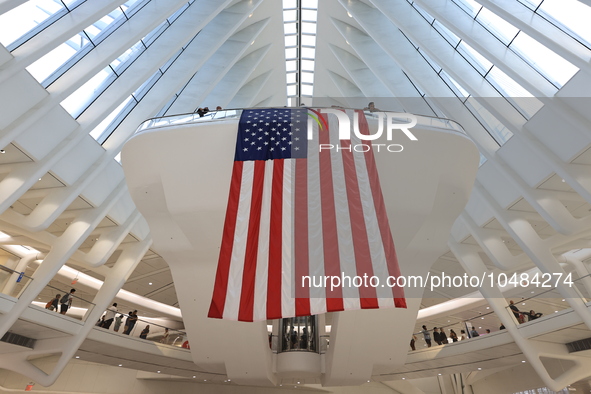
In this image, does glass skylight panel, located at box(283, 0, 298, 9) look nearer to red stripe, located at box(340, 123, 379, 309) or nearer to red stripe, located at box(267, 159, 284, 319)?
red stripe, located at box(340, 123, 379, 309)

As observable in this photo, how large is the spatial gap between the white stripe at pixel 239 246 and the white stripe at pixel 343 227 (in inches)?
68.4

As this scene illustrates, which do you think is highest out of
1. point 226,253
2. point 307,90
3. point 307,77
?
point 307,90

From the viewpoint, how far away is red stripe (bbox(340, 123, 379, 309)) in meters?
6.64

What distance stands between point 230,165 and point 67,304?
8970 millimetres

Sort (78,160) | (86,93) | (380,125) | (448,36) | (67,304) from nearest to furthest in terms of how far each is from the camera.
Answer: (380,125), (86,93), (78,160), (448,36), (67,304)

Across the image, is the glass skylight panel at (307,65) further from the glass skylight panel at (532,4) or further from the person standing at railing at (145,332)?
the person standing at railing at (145,332)

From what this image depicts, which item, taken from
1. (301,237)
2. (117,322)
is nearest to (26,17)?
(301,237)

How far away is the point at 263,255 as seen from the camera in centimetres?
743

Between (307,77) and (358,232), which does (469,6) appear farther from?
(307,77)

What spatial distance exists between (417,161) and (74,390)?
21959mm

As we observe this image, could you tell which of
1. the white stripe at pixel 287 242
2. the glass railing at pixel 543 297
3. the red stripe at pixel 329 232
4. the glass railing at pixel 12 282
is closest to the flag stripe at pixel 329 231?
the red stripe at pixel 329 232

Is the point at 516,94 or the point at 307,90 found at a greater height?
the point at 307,90

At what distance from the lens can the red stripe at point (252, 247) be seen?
668 cm

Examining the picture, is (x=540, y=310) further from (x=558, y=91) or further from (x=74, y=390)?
(x=74, y=390)
